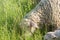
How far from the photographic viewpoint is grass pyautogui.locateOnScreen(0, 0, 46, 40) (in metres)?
4.27

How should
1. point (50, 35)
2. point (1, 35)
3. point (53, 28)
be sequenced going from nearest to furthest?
point (50, 35) → point (1, 35) → point (53, 28)

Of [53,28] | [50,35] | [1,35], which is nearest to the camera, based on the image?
[50,35]

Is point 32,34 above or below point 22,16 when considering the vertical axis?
below

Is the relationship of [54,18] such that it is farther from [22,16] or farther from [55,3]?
[22,16]

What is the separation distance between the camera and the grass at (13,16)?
14.0 feet

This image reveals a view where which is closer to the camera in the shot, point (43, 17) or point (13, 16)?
point (43, 17)

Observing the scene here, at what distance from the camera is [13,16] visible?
4.78 m

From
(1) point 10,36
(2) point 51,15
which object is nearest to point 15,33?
(1) point 10,36

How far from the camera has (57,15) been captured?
4594 mm

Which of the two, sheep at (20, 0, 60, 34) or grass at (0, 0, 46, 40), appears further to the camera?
sheep at (20, 0, 60, 34)

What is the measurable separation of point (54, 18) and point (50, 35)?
2.95 feet

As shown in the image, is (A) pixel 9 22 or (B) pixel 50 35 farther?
(A) pixel 9 22

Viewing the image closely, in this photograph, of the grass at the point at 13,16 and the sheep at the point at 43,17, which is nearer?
the grass at the point at 13,16

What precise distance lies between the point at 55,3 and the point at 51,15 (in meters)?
0.26
